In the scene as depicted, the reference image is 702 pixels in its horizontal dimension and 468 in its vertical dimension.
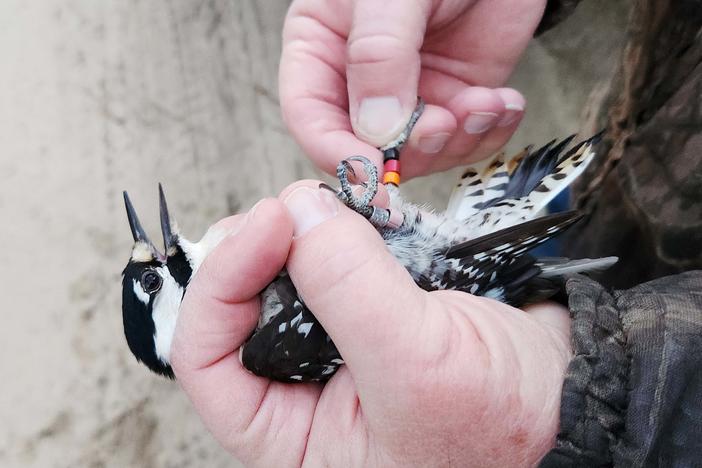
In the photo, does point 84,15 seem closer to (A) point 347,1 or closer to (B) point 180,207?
(B) point 180,207

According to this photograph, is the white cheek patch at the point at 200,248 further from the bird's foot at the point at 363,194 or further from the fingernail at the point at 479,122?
the fingernail at the point at 479,122

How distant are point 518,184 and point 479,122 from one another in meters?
0.23

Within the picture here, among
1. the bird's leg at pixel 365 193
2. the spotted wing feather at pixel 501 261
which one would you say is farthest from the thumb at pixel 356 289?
the spotted wing feather at pixel 501 261

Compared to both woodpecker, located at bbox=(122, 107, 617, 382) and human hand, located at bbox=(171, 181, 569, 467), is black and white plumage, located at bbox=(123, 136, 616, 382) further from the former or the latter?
human hand, located at bbox=(171, 181, 569, 467)

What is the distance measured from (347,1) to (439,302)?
111 centimetres

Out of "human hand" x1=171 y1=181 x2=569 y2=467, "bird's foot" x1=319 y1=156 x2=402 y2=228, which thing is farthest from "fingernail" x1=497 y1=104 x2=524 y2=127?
"human hand" x1=171 y1=181 x2=569 y2=467

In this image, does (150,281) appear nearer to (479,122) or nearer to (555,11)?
(479,122)

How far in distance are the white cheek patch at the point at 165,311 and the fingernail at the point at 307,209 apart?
638 mm

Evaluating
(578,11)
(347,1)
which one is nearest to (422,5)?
(347,1)

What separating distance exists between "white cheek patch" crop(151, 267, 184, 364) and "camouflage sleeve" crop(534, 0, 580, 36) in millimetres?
1447

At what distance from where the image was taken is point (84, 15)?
2578 mm

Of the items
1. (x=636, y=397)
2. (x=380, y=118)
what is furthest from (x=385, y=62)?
(x=636, y=397)

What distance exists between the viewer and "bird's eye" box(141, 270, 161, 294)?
5.30 feet

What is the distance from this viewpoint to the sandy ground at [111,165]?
→ 214cm
